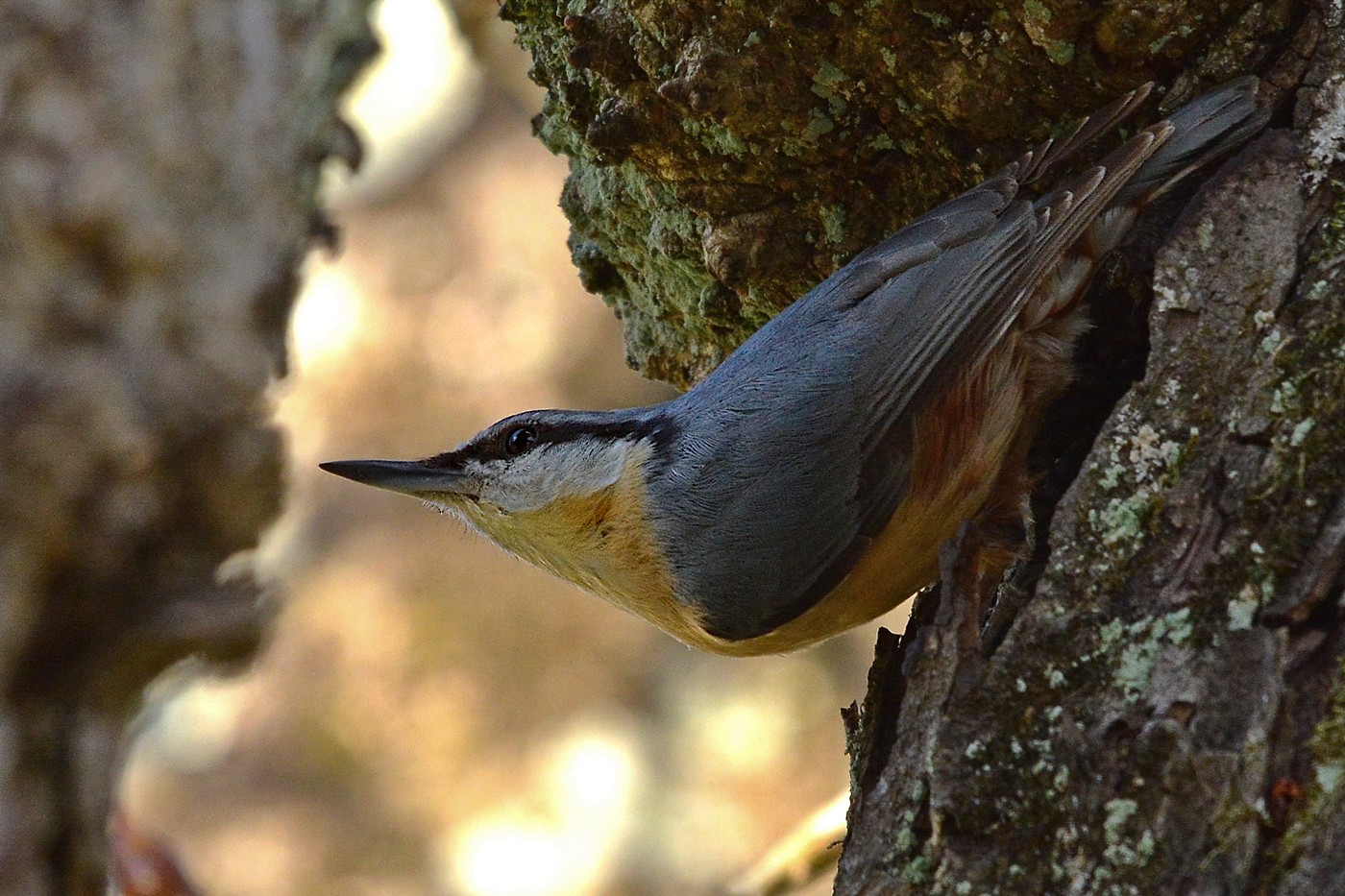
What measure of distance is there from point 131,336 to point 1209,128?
2372mm

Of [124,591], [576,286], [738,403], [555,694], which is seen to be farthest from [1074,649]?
[576,286]

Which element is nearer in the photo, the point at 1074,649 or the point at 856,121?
the point at 1074,649

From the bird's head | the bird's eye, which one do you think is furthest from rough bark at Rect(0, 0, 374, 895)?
the bird's eye

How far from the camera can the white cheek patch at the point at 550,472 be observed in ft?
8.76

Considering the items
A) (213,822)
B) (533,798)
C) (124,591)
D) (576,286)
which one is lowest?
(124,591)

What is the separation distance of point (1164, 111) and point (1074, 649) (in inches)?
35.9

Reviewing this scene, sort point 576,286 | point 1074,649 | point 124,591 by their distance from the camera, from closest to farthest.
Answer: point 1074,649 < point 124,591 < point 576,286

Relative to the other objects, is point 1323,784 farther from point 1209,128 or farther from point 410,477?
point 410,477

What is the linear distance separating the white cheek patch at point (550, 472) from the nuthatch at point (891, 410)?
22 cm

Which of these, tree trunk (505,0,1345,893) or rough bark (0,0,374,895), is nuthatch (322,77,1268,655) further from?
rough bark (0,0,374,895)

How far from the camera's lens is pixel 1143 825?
1.62 metres

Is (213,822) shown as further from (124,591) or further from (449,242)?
(124,591)

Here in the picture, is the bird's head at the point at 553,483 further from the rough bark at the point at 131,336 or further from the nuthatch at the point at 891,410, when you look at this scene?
the rough bark at the point at 131,336

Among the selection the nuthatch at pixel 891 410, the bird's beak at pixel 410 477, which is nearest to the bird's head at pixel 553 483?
the bird's beak at pixel 410 477
